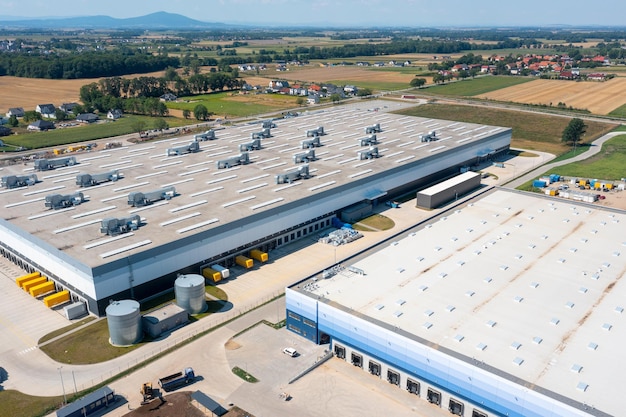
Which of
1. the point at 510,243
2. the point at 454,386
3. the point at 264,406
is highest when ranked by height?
the point at 510,243

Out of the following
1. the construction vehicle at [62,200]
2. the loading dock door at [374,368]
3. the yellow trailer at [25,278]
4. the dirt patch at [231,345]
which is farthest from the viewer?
the construction vehicle at [62,200]

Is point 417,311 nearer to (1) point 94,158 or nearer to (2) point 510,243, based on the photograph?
(2) point 510,243

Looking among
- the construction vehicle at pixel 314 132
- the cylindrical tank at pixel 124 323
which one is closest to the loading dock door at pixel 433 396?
the cylindrical tank at pixel 124 323

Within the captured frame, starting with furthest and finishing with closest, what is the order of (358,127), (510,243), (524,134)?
(524,134), (358,127), (510,243)

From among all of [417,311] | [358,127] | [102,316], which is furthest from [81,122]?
[417,311]

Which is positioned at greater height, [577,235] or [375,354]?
[577,235]

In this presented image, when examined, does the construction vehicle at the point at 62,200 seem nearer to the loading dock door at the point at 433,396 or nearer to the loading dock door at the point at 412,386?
the loading dock door at the point at 412,386

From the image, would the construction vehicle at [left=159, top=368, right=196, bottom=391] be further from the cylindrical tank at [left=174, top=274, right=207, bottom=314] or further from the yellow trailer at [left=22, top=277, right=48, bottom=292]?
the yellow trailer at [left=22, top=277, right=48, bottom=292]
